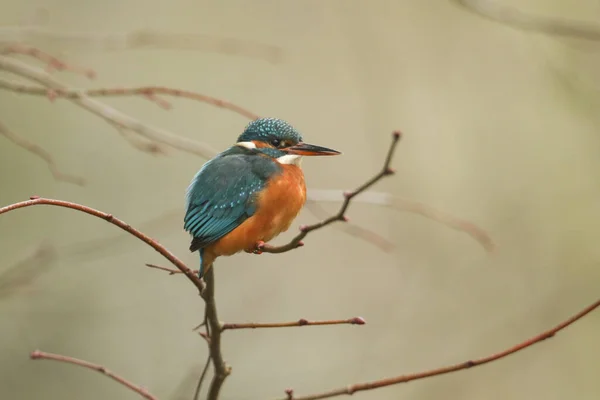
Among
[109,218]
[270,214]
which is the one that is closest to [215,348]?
[109,218]

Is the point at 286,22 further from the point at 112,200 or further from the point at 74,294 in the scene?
the point at 74,294

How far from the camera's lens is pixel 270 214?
1646 millimetres

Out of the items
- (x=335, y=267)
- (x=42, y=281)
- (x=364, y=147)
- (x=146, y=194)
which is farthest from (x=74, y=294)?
(x=364, y=147)

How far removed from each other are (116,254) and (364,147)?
1.41 meters

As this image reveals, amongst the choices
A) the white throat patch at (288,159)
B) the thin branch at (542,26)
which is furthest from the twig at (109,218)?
the thin branch at (542,26)

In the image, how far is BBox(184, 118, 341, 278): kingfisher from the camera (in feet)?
5.14

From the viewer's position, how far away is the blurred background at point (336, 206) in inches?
105

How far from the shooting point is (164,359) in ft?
10.3

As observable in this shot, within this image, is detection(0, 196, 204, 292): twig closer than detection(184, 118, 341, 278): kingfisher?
Yes

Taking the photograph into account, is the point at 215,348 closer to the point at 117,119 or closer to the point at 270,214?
the point at 270,214

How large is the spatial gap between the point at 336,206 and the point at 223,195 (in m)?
1.65

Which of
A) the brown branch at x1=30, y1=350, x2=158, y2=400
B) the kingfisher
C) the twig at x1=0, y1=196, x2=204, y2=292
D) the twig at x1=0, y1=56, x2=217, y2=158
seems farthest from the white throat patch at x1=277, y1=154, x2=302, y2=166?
the brown branch at x1=30, y1=350, x2=158, y2=400

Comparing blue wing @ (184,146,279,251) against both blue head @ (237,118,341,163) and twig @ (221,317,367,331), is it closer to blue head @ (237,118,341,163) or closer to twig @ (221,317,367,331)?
blue head @ (237,118,341,163)

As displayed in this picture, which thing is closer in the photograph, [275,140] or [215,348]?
[215,348]
